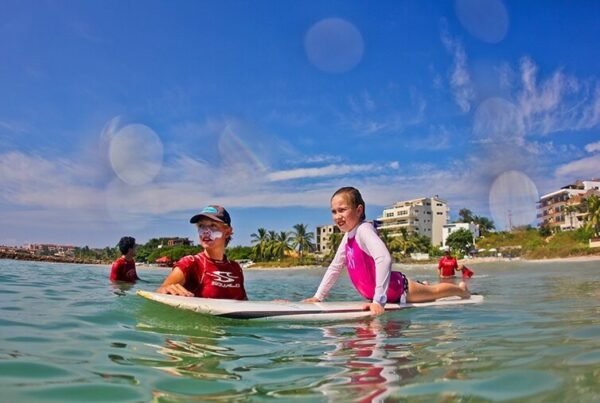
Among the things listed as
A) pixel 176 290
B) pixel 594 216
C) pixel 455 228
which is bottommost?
pixel 176 290

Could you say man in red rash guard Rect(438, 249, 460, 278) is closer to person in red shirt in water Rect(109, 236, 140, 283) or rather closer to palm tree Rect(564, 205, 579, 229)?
person in red shirt in water Rect(109, 236, 140, 283)

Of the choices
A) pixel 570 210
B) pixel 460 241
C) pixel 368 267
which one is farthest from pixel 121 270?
pixel 570 210

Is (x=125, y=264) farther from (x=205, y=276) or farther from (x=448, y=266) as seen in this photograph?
(x=448, y=266)

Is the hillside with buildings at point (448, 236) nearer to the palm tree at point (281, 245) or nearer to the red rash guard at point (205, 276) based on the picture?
the palm tree at point (281, 245)

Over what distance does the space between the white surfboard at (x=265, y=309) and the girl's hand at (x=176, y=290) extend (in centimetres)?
9

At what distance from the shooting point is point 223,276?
5.85 m

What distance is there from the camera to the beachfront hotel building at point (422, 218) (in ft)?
367

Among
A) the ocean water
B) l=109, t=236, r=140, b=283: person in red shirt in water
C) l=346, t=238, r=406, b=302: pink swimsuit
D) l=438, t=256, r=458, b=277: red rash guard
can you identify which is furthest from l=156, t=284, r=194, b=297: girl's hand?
l=438, t=256, r=458, b=277: red rash guard

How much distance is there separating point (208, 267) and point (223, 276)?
0.22 metres

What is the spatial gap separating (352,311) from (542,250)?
2620 inches

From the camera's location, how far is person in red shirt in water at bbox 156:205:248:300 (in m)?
5.61

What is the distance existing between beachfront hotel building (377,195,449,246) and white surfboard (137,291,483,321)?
348 ft

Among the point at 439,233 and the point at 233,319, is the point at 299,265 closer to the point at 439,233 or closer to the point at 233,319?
the point at 439,233

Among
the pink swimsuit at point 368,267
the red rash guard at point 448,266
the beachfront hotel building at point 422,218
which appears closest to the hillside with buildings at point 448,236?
the beachfront hotel building at point 422,218
